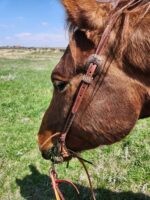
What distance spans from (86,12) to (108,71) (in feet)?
1.49

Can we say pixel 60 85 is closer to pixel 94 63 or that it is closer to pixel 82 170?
pixel 94 63

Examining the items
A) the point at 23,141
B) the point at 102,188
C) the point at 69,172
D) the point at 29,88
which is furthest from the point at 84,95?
the point at 29,88

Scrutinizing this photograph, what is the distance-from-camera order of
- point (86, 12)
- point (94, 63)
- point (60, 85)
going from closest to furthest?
1. point (86, 12)
2. point (94, 63)
3. point (60, 85)

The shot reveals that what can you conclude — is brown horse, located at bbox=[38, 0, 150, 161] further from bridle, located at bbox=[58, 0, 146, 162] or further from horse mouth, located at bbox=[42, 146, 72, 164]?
horse mouth, located at bbox=[42, 146, 72, 164]

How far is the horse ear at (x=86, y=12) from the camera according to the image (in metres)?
2.91

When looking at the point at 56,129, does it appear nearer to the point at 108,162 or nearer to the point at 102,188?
the point at 102,188

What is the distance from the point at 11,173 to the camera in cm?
603

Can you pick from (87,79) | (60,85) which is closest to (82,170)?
(60,85)

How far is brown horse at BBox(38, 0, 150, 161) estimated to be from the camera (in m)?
2.92

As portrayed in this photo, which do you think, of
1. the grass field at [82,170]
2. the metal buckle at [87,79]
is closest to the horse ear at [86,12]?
the metal buckle at [87,79]

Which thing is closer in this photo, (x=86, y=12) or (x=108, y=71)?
(x=86, y=12)

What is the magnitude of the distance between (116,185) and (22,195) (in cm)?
124

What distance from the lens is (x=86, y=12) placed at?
2.93m

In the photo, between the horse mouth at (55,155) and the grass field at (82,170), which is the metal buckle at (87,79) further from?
the grass field at (82,170)
